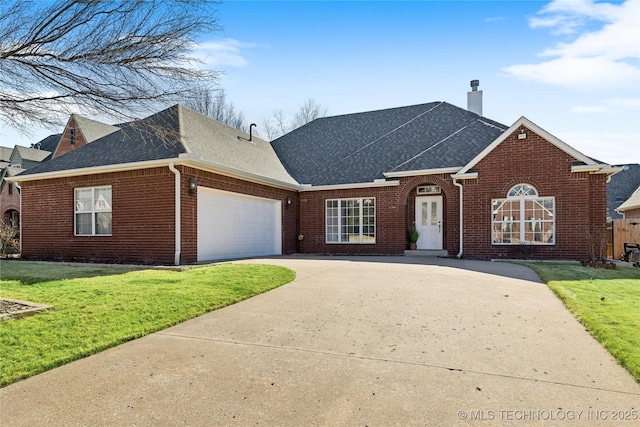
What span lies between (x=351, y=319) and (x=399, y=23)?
763 centimetres

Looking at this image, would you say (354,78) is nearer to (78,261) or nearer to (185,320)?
(185,320)

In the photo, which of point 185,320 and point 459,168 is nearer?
point 185,320

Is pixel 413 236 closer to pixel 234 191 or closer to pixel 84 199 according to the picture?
pixel 234 191

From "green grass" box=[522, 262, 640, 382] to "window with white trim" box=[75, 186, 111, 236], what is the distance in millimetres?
12658

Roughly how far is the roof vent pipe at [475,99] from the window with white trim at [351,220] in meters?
7.88

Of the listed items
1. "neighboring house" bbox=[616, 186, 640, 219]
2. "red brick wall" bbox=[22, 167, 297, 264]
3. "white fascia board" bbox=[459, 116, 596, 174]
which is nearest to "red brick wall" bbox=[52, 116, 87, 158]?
"red brick wall" bbox=[22, 167, 297, 264]

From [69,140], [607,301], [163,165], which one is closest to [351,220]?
[163,165]

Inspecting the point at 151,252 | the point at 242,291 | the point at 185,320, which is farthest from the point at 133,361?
the point at 151,252

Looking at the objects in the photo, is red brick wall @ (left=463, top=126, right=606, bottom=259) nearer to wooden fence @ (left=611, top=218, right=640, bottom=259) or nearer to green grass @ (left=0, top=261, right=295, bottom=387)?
wooden fence @ (left=611, top=218, right=640, bottom=259)

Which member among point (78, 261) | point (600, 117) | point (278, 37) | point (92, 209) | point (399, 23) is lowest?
point (78, 261)

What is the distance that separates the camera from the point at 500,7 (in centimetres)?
878

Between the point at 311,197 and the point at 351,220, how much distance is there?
6.84 feet

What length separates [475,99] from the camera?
65.0ft

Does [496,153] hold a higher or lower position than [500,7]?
lower
